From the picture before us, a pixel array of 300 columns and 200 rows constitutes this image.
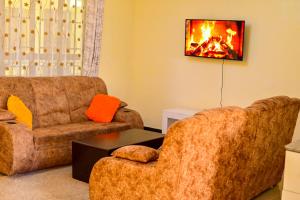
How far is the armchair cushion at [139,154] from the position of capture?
11.7 feet

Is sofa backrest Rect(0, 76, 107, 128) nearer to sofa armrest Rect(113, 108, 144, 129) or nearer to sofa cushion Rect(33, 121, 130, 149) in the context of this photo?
sofa cushion Rect(33, 121, 130, 149)

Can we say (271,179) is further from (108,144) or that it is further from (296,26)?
(296,26)

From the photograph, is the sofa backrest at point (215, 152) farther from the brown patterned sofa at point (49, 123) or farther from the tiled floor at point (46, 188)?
the brown patterned sofa at point (49, 123)

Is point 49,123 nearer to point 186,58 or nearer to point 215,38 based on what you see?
point 186,58

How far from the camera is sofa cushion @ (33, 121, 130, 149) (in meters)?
5.02

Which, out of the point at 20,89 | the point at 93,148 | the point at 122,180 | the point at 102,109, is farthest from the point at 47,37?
the point at 122,180

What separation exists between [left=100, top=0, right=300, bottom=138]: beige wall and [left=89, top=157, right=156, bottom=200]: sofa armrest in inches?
122

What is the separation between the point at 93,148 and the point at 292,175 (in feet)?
7.12

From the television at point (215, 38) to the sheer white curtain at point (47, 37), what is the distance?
52.4 inches

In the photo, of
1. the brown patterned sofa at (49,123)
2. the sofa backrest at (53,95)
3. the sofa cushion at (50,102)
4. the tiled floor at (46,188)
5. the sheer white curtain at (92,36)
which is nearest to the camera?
the tiled floor at (46,188)

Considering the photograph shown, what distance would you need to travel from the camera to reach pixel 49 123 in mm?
5648

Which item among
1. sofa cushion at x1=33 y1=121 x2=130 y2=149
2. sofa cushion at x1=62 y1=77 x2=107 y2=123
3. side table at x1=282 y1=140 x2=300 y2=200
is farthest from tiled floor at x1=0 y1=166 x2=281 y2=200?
side table at x1=282 y1=140 x2=300 y2=200

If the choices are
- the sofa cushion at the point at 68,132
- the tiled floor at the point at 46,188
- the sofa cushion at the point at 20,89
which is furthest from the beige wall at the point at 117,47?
the tiled floor at the point at 46,188

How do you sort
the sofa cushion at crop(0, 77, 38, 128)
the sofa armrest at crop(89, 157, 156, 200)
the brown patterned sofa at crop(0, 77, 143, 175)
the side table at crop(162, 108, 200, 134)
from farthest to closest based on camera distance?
the side table at crop(162, 108, 200, 134) → the sofa cushion at crop(0, 77, 38, 128) → the brown patterned sofa at crop(0, 77, 143, 175) → the sofa armrest at crop(89, 157, 156, 200)
